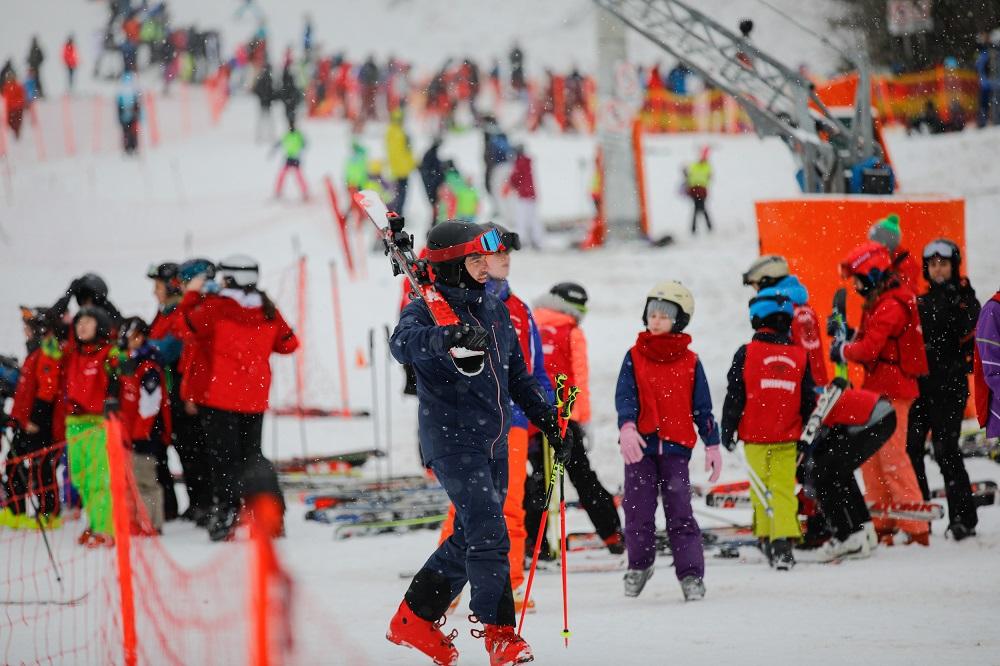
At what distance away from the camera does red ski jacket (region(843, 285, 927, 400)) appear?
7.00m

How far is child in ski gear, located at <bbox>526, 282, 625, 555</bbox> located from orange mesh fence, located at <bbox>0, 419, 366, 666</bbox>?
5.16ft

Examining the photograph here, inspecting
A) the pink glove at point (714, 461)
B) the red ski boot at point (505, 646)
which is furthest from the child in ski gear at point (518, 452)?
the red ski boot at point (505, 646)

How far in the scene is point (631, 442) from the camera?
5926mm

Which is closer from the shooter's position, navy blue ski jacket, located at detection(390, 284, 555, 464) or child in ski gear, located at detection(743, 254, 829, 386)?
navy blue ski jacket, located at detection(390, 284, 555, 464)

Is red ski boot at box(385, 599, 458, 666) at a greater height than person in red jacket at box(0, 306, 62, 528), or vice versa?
person in red jacket at box(0, 306, 62, 528)

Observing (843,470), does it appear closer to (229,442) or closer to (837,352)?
(837,352)

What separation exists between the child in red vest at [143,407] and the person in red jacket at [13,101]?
21.6 metres

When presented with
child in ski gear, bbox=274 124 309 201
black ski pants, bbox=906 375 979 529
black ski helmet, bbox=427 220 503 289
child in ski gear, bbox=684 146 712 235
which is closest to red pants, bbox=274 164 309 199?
child in ski gear, bbox=274 124 309 201

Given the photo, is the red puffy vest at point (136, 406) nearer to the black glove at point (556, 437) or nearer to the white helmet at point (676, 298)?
the white helmet at point (676, 298)

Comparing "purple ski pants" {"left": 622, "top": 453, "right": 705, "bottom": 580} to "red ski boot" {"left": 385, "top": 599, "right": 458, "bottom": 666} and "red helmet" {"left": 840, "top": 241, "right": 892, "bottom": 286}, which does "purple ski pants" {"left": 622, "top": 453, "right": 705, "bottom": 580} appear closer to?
"red ski boot" {"left": 385, "top": 599, "right": 458, "bottom": 666}

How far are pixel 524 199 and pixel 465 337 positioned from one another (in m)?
15.2

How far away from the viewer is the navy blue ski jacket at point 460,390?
468 cm

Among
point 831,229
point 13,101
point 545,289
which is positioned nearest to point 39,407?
point 831,229

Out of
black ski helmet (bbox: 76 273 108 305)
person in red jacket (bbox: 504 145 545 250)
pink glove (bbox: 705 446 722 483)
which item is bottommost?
pink glove (bbox: 705 446 722 483)
